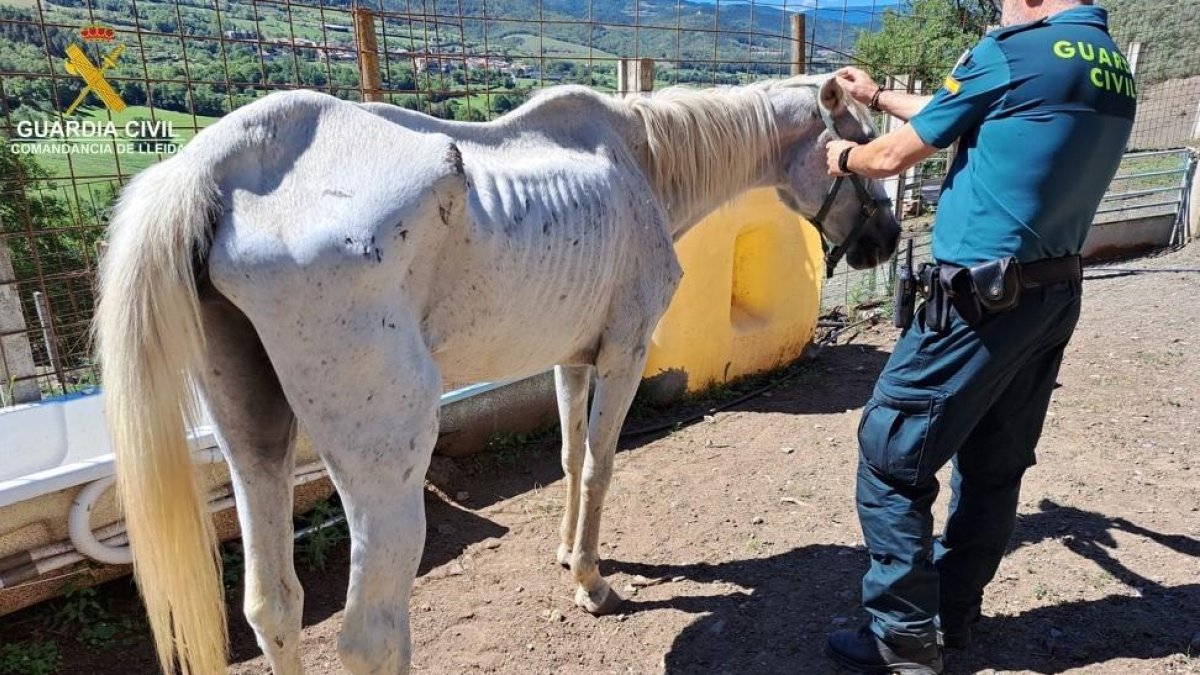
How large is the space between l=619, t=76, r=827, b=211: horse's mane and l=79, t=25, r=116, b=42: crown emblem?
2657mm

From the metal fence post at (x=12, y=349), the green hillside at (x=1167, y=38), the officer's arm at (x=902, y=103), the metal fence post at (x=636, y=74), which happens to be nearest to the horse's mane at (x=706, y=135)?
the officer's arm at (x=902, y=103)

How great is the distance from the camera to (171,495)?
192 cm

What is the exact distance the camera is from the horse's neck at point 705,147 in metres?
3.05

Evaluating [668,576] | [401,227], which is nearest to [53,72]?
[401,227]

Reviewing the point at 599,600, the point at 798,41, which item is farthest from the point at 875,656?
the point at 798,41

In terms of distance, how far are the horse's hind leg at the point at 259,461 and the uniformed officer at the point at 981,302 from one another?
1.86 m

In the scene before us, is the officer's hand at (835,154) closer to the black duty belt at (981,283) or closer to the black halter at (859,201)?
the black halter at (859,201)

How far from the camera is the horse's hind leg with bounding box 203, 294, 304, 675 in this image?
6.68 feet

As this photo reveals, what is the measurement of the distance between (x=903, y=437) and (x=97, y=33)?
4.16 metres

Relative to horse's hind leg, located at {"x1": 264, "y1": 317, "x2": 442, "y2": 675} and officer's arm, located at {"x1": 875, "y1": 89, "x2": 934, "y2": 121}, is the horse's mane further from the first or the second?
horse's hind leg, located at {"x1": 264, "y1": 317, "x2": 442, "y2": 675}

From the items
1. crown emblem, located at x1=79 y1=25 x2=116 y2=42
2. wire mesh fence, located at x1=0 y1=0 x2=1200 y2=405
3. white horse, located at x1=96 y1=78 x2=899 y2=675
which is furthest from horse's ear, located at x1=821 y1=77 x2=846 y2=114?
crown emblem, located at x1=79 y1=25 x2=116 y2=42

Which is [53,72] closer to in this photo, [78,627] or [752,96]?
[78,627]

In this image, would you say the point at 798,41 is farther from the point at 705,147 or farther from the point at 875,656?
the point at 875,656

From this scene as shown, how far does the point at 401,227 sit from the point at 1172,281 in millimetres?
8022
